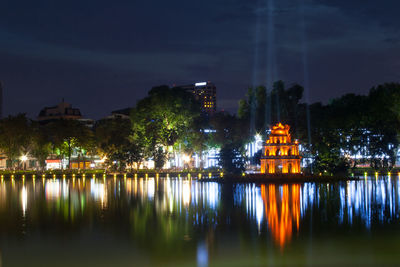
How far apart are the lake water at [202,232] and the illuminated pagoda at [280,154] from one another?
995 inches

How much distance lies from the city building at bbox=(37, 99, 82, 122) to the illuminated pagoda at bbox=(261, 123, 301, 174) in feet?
328

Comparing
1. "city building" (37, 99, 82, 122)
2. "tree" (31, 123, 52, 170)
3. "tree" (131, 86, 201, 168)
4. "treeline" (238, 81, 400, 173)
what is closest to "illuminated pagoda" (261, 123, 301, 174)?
"treeline" (238, 81, 400, 173)

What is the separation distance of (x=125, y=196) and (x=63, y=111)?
11767 centimetres

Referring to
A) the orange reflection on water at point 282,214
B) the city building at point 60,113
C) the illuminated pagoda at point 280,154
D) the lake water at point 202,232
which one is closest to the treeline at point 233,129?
the illuminated pagoda at point 280,154

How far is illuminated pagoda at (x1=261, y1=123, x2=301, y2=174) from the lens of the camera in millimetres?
59312

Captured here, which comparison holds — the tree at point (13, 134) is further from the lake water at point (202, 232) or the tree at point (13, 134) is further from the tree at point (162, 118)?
the lake water at point (202, 232)

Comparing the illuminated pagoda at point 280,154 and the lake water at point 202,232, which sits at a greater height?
the illuminated pagoda at point 280,154

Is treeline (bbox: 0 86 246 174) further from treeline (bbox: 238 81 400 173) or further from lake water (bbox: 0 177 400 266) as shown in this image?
lake water (bbox: 0 177 400 266)

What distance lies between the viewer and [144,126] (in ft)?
275

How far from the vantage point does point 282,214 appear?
85.0 ft

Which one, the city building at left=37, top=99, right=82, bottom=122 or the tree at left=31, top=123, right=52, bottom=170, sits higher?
the city building at left=37, top=99, right=82, bottom=122

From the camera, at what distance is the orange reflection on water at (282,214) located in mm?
20141

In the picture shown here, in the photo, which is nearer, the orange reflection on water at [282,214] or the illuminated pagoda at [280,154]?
the orange reflection on water at [282,214]

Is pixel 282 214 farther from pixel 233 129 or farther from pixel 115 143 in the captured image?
pixel 115 143
